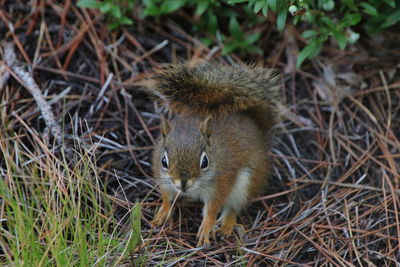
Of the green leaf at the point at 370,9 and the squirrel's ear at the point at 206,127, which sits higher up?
the green leaf at the point at 370,9

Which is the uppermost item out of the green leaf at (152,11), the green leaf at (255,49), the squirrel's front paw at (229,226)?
the green leaf at (152,11)

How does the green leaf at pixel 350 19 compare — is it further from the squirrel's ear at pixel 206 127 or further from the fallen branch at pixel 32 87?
the fallen branch at pixel 32 87

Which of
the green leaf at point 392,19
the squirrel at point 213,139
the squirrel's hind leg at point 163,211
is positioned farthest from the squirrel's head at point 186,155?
the green leaf at point 392,19

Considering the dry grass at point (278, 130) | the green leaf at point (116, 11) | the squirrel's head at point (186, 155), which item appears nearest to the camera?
the squirrel's head at point (186, 155)

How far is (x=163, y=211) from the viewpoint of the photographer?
3152 mm

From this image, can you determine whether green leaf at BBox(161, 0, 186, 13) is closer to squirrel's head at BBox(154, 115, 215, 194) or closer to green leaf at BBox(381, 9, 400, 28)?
squirrel's head at BBox(154, 115, 215, 194)

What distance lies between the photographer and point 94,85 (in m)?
3.63

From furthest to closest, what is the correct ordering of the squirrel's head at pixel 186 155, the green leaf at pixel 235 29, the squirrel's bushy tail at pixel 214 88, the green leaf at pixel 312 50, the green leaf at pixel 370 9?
the green leaf at pixel 235 29 → the green leaf at pixel 312 50 → the green leaf at pixel 370 9 → the squirrel's bushy tail at pixel 214 88 → the squirrel's head at pixel 186 155

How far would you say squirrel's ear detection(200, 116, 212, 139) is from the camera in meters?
3.00

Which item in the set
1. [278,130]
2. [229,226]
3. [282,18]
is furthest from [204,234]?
[282,18]

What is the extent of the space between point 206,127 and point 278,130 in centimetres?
80

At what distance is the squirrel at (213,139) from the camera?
9.69 ft

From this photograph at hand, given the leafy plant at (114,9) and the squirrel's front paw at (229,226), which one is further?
the leafy plant at (114,9)

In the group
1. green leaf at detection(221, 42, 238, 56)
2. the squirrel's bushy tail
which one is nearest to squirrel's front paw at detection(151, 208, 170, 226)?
the squirrel's bushy tail
